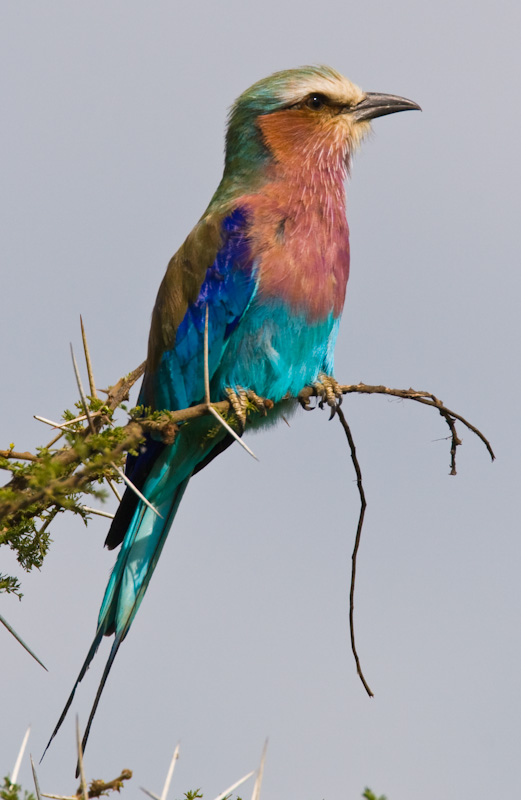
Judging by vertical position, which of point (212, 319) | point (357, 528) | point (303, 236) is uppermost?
point (303, 236)

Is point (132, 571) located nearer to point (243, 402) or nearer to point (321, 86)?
point (243, 402)

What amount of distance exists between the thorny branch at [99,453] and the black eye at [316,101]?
173 cm

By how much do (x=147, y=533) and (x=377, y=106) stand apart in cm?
248

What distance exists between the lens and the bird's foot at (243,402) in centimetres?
415

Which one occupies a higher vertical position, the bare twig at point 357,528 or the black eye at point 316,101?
the black eye at point 316,101

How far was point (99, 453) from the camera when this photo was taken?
209 centimetres

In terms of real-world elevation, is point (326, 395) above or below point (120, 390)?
above

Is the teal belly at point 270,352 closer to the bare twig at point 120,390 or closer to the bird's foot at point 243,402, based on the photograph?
the bird's foot at point 243,402

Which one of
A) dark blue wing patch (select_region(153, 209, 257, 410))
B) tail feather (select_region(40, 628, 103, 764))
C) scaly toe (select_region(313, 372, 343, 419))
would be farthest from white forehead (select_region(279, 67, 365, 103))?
tail feather (select_region(40, 628, 103, 764))

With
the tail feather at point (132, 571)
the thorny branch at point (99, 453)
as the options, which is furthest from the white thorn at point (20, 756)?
the tail feather at point (132, 571)

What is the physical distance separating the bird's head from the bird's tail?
1438 mm

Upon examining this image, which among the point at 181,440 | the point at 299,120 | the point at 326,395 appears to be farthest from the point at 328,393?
the point at 299,120

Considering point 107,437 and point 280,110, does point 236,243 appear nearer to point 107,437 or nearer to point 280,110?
point 280,110

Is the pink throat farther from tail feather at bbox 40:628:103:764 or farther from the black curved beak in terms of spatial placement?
tail feather at bbox 40:628:103:764
